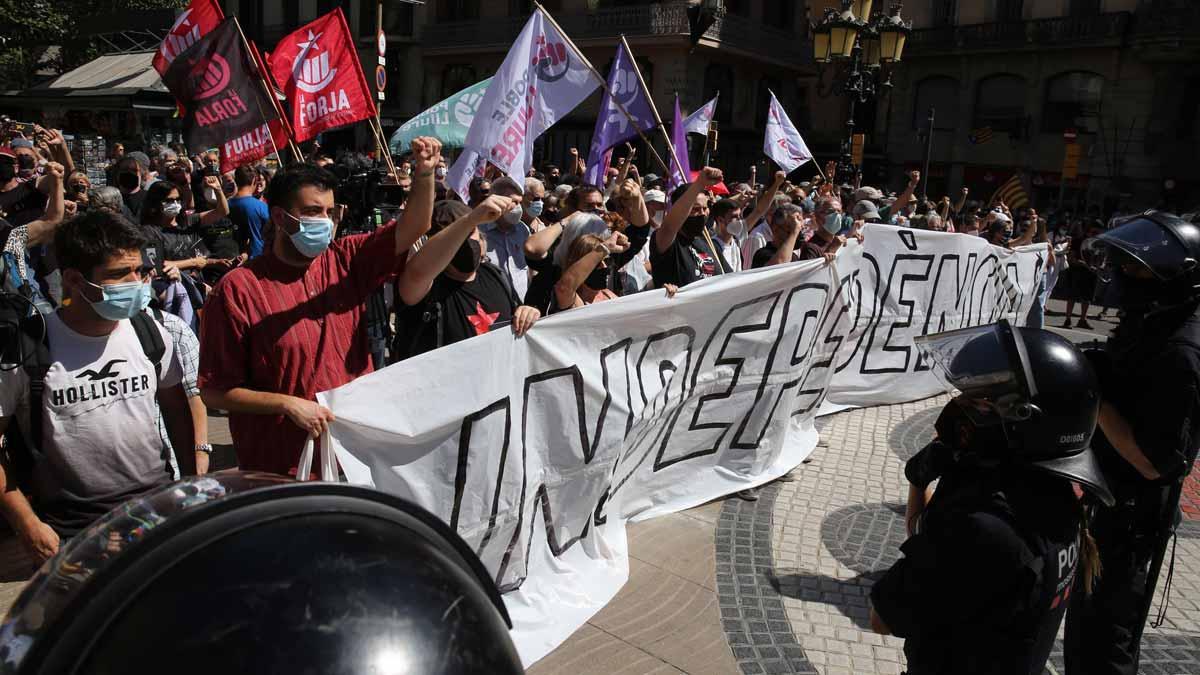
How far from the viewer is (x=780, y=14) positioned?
34344 millimetres

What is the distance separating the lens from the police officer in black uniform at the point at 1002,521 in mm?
1862

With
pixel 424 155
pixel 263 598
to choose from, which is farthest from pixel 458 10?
pixel 263 598

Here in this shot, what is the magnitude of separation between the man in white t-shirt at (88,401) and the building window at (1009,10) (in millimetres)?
34730

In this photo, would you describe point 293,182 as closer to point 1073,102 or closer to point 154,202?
point 154,202

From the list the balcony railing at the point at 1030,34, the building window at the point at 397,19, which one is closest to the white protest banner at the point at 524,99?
the balcony railing at the point at 1030,34

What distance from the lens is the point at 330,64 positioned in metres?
7.06

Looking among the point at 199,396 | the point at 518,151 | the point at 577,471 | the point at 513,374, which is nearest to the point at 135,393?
the point at 199,396

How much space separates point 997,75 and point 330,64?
31318 mm

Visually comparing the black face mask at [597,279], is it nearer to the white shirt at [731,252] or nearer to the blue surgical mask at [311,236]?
the blue surgical mask at [311,236]

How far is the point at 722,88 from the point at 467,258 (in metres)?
30.2

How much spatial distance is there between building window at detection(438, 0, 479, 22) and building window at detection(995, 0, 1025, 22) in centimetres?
2068

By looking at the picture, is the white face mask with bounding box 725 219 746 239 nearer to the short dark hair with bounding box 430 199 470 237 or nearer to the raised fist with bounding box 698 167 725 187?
the raised fist with bounding box 698 167 725 187

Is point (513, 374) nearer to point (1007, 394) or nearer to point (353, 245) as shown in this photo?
point (353, 245)

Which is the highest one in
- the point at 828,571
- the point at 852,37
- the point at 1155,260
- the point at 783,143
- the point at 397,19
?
the point at 397,19
